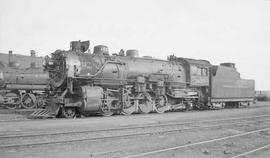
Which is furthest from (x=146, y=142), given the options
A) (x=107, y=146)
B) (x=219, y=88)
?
(x=219, y=88)

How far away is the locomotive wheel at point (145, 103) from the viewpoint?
685 inches

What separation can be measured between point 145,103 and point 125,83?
81.2 inches

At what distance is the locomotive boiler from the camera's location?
14.5m

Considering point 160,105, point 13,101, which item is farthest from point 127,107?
point 13,101

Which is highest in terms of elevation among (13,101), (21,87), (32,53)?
(32,53)

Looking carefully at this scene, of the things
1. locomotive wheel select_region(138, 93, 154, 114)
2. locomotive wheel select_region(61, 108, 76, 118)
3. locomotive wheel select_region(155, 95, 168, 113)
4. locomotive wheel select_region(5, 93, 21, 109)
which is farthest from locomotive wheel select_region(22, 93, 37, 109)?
locomotive wheel select_region(155, 95, 168, 113)

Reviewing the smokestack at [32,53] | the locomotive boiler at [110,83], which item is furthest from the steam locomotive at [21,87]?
the smokestack at [32,53]

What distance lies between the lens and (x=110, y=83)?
628 inches

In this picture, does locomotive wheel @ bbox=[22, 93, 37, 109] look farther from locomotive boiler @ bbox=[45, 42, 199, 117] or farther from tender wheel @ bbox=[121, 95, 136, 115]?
tender wheel @ bbox=[121, 95, 136, 115]

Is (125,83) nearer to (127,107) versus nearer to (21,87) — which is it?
(127,107)

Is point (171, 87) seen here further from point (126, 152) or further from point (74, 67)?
point (126, 152)

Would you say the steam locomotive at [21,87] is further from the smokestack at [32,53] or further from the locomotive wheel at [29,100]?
the smokestack at [32,53]

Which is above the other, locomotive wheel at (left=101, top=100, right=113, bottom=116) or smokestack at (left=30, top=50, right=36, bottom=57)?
smokestack at (left=30, top=50, right=36, bottom=57)

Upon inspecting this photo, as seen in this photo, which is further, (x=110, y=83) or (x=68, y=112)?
(x=110, y=83)
